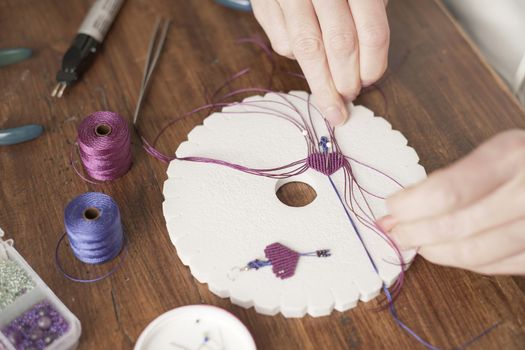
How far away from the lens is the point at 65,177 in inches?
50.9

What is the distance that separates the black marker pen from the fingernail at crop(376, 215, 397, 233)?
0.76 metres

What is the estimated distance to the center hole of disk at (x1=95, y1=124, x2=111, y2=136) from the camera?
1.25m

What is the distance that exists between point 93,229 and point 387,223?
52 centimetres

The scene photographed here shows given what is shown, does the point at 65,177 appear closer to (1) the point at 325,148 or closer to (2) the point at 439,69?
(1) the point at 325,148

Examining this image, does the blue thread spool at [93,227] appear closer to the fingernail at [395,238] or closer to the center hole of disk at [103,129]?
the center hole of disk at [103,129]

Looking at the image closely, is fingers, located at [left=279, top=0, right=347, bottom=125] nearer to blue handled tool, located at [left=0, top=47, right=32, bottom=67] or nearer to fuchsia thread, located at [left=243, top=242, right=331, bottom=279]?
fuchsia thread, located at [left=243, top=242, right=331, bottom=279]

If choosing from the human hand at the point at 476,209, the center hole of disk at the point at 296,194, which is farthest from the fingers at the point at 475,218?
the center hole of disk at the point at 296,194

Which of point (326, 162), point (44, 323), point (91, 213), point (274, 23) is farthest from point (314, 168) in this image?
point (44, 323)

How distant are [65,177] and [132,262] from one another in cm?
25

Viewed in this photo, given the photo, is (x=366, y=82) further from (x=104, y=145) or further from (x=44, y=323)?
(x=44, y=323)

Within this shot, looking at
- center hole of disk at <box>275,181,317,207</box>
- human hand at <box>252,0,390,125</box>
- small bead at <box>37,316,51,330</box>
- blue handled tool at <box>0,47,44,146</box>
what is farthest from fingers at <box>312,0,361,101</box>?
small bead at <box>37,316,51,330</box>

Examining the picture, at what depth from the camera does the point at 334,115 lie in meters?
1.36

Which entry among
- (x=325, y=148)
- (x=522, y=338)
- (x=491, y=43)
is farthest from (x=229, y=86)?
(x=522, y=338)

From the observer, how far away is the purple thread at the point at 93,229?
110cm
